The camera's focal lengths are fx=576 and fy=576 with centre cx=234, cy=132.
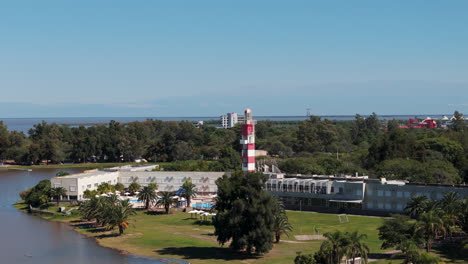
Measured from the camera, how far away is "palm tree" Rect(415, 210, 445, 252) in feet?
149

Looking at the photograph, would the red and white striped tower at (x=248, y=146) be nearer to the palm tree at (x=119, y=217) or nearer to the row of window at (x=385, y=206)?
the row of window at (x=385, y=206)

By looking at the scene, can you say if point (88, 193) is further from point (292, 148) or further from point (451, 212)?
point (292, 148)

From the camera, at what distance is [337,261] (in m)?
37.5

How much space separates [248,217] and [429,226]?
47.1ft

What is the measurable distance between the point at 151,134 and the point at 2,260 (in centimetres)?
14175

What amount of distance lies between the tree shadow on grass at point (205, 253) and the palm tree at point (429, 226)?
13.4 m

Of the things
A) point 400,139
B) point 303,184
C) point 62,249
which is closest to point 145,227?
point 62,249

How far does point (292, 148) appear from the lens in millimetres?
151625

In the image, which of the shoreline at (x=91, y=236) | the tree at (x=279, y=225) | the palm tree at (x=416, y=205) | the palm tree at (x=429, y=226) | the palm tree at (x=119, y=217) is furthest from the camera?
the palm tree at (x=119, y=217)

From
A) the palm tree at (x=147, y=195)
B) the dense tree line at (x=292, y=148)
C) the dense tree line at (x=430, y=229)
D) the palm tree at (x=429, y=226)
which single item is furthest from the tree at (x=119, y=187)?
the palm tree at (x=429, y=226)

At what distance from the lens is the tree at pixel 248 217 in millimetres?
46750

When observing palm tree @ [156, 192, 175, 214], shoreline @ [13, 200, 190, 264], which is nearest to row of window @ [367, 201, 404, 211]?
palm tree @ [156, 192, 175, 214]

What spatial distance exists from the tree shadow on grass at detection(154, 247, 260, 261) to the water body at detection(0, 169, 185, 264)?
2693 mm

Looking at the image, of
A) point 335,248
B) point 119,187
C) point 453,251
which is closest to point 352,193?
point 453,251
